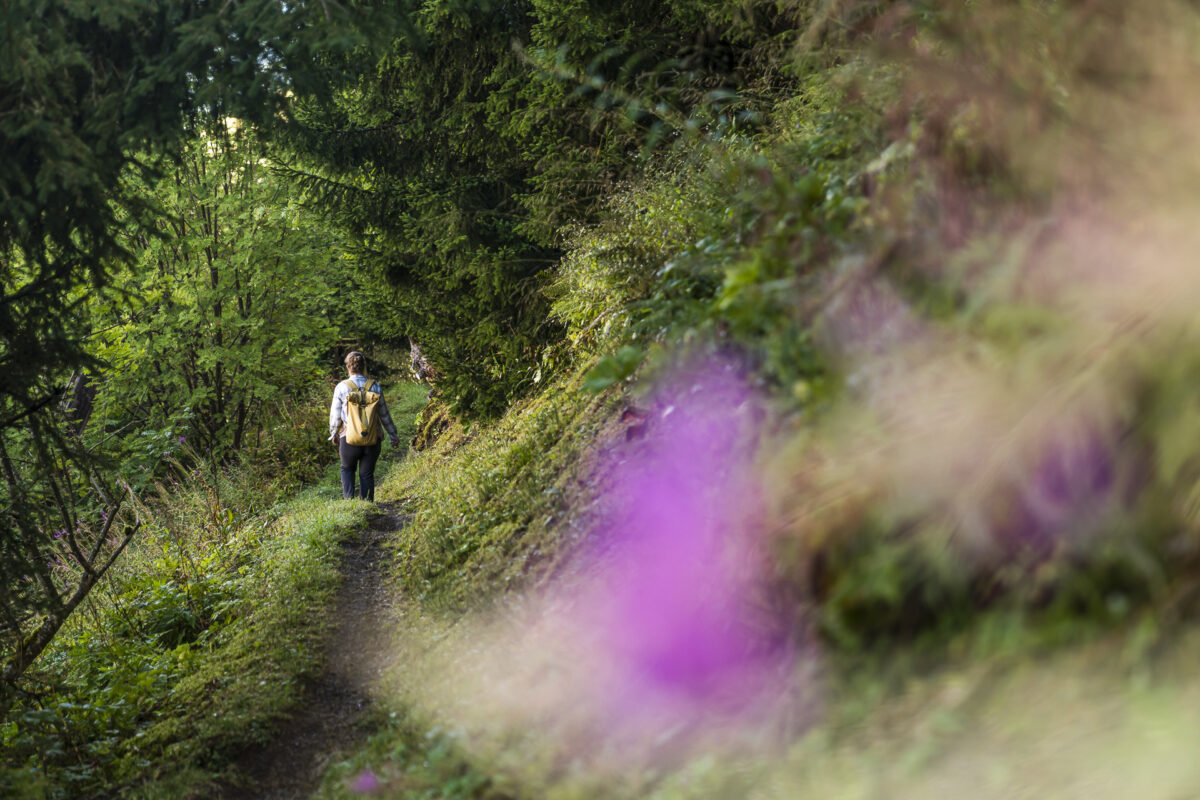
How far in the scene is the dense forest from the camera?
→ 265cm

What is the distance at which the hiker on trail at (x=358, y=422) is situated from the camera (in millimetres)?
12555

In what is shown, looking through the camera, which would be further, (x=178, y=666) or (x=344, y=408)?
(x=344, y=408)

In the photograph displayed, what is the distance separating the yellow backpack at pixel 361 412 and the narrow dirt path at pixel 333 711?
4.79 metres

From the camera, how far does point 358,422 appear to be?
1257cm

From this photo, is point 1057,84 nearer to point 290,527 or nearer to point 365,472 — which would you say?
point 290,527

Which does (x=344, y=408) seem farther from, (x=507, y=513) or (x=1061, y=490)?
(x=1061, y=490)

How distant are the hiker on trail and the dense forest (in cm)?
322

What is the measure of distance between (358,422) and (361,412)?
0.48 ft

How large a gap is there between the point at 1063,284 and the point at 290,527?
9.66m

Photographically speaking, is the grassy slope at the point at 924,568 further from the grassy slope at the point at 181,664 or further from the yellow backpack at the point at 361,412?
the yellow backpack at the point at 361,412

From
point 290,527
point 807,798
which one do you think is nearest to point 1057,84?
point 807,798

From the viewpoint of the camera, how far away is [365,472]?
42.8 feet

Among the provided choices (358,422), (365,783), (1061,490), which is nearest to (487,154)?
(358,422)

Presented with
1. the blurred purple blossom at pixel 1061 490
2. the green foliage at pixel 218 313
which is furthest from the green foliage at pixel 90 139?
the green foliage at pixel 218 313
